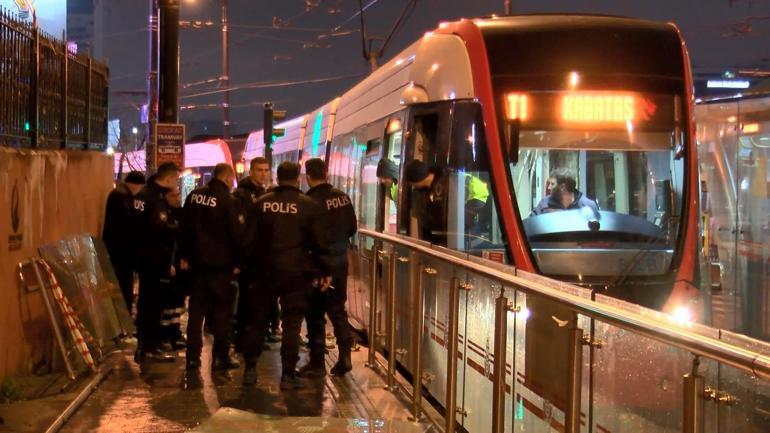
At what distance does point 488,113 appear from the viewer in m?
7.36

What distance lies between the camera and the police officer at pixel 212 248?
7.66 meters

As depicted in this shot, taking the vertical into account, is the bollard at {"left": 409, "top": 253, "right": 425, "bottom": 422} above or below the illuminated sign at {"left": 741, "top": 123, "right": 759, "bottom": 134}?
below

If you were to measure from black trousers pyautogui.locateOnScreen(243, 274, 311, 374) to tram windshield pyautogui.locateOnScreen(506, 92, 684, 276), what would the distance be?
1939 mm

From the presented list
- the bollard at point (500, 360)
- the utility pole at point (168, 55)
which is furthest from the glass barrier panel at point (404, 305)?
the utility pole at point (168, 55)

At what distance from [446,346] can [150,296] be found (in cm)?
342

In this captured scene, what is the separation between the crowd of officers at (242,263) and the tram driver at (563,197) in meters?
1.73

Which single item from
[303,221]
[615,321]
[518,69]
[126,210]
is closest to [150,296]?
[126,210]

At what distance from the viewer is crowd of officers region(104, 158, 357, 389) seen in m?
7.33

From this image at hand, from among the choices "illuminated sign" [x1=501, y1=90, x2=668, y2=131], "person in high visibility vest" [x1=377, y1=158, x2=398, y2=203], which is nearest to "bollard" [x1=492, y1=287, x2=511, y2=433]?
"illuminated sign" [x1=501, y1=90, x2=668, y2=131]

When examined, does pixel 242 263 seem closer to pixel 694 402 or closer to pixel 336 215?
pixel 336 215

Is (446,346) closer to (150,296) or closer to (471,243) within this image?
(471,243)

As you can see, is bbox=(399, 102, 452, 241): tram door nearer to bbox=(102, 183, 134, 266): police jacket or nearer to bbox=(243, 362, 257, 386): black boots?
bbox=(243, 362, 257, 386): black boots

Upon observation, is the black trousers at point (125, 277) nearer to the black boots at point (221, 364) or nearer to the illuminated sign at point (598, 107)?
the black boots at point (221, 364)

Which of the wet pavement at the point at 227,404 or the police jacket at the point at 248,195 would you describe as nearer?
the wet pavement at the point at 227,404
